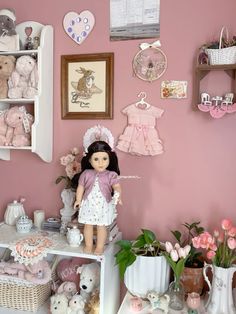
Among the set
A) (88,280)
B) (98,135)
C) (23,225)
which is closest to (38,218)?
(23,225)

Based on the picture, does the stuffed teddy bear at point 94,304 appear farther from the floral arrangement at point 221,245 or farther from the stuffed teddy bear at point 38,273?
the floral arrangement at point 221,245

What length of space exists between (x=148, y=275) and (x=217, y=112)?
67 centimetres

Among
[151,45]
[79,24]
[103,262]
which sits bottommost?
[103,262]

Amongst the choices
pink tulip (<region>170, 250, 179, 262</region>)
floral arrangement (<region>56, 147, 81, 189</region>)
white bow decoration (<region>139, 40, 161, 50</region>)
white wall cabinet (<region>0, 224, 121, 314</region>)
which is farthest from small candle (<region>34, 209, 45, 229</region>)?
white bow decoration (<region>139, 40, 161, 50</region>)

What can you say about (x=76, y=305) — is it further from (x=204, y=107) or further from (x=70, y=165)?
(x=204, y=107)

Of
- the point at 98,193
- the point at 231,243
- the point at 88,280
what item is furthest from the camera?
the point at 88,280

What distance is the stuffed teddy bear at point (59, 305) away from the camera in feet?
4.38

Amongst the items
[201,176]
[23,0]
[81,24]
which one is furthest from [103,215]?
[23,0]

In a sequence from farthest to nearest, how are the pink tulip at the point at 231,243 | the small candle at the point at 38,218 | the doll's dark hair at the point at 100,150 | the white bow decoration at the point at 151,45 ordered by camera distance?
the small candle at the point at 38,218 < the white bow decoration at the point at 151,45 < the doll's dark hair at the point at 100,150 < the pink tulip at the point at 231,243

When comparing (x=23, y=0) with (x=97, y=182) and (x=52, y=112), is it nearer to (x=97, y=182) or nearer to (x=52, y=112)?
(x=52, y=112)

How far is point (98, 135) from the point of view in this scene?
1.40 m

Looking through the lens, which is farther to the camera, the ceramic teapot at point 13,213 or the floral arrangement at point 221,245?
the ceramic teapot at point 13,213

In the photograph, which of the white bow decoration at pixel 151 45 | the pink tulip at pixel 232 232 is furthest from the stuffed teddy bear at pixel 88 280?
the white bow decoration at pixel 151 45

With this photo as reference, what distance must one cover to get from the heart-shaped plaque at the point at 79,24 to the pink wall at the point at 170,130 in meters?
0.02
